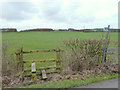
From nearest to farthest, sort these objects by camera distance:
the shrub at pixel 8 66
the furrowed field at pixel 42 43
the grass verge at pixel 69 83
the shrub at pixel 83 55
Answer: the grass verge at pixel 69 83 → the shrub at pixel 8 66 → the shrub at pixel 83 55 → the furrowed field at pixel 42 43

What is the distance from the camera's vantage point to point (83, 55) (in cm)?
439

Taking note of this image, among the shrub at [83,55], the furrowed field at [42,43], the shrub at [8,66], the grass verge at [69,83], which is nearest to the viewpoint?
the grass verge at [69,83]

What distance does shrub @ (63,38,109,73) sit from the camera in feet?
13.6

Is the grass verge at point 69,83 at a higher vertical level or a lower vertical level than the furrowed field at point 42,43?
lower

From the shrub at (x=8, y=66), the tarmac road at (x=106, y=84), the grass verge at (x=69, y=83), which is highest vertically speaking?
the shrub at (x=8, y=66)

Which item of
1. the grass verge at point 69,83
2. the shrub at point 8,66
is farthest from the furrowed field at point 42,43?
the grass verge at point 69,83

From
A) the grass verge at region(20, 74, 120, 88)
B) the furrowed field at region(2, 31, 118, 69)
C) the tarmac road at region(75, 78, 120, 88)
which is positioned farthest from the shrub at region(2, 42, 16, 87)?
the tarmac road at region(75, 78, 120, 88)

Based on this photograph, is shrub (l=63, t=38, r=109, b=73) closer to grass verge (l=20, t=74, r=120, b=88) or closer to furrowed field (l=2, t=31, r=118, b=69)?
grass verge (l=20, t=74, r=120, b=88)

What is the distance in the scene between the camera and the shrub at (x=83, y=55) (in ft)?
13.6

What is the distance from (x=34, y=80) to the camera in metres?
3.46

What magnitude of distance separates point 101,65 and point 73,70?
151cm

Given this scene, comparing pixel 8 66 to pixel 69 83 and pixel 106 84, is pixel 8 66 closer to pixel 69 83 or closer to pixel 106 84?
pixel 69 83

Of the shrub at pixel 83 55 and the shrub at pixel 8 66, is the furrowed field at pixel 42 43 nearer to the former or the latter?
the shrub at pixel 8 66

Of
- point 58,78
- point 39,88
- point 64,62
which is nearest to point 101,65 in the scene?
point 64,62
